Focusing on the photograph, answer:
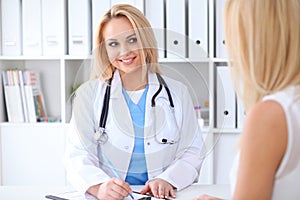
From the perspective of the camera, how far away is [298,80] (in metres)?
0.95

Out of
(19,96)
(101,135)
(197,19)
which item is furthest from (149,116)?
(19,96)

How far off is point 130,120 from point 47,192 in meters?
0.36

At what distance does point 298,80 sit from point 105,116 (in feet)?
2.67

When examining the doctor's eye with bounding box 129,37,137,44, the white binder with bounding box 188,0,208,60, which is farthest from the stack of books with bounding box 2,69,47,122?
the doctor's eye with bounding box 129,37,137,44

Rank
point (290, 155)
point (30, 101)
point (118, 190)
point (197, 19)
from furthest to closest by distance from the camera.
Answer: point (30, 101)
point (197, 19)
point (118, 190)
point (290, 155)

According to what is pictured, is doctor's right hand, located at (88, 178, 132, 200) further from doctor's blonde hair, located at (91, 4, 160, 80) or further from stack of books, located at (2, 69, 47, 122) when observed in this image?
stack of books, located at (2, 69, 47, 122)

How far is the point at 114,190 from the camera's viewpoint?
1497 mm

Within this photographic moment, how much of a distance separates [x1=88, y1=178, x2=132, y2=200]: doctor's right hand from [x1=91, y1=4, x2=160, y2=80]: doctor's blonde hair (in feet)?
1.22

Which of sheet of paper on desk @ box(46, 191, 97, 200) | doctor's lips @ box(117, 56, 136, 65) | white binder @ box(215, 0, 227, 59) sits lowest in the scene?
sheet of paper on desk @ box(46, 191, 97, 200)

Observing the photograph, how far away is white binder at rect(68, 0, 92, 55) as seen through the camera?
2.88 meters

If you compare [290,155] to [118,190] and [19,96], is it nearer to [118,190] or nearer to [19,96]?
[118,190]

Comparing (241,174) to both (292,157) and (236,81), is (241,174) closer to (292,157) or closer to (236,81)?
(292,157)

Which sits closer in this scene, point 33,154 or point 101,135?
point 101,135

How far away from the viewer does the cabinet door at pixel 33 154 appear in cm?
300
